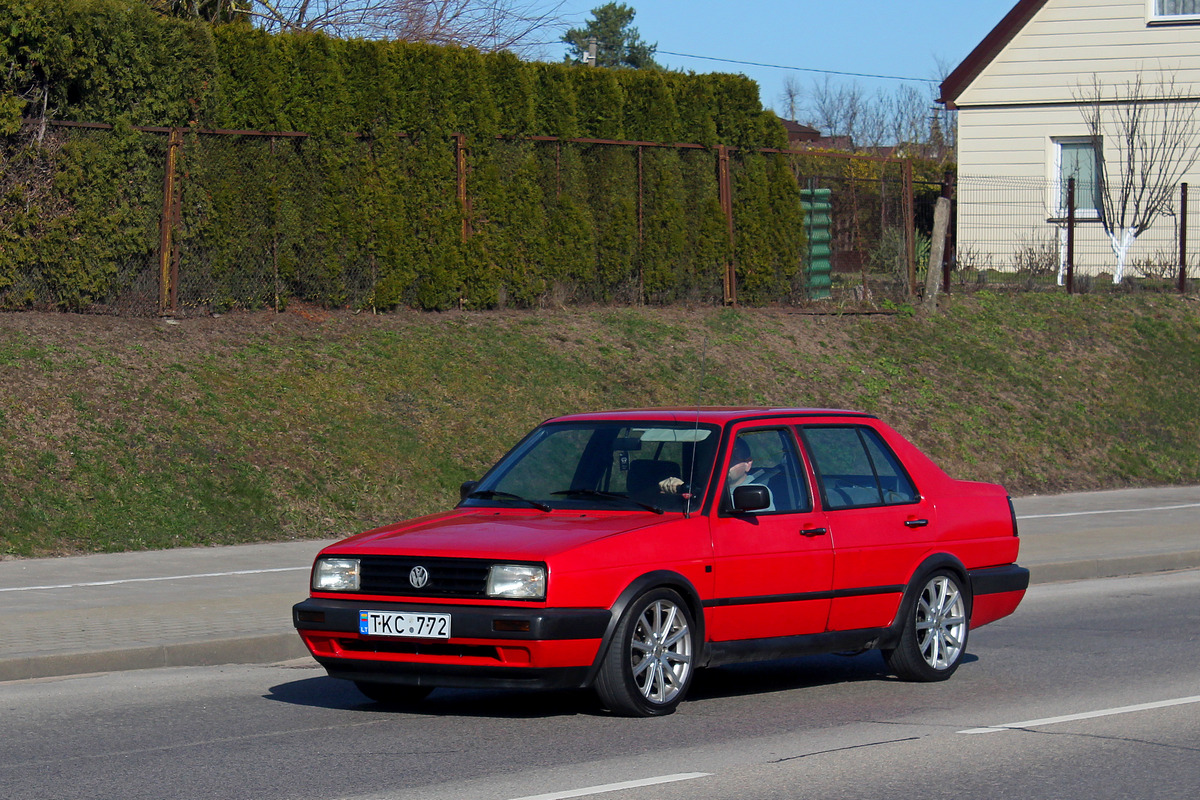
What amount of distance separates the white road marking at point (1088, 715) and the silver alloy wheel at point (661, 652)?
138 centimetres

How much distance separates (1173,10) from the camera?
29.0 meters

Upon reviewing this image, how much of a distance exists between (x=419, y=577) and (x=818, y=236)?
17621mm

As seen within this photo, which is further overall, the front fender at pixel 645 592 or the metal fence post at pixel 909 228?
the metal fence post at pixel 909 228

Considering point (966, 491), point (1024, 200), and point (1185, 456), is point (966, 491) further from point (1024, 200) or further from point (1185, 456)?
point (1024, 200)

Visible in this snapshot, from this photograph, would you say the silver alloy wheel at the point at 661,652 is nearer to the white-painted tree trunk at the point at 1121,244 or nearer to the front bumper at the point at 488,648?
the front bumper at the point at 488,648

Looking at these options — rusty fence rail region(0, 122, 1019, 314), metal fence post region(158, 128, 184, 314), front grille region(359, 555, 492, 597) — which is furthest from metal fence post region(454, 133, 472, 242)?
front grille region(359, 555, 492, 597)

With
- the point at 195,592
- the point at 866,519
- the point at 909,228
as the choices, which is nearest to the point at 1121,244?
the point at 909,228

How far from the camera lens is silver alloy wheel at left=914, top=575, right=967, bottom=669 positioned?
8.65m

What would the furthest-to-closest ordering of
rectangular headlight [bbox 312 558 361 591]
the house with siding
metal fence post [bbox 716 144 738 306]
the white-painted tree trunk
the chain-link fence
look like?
the house with siding, the white-painted tree trunk, the chain-link fence, metal fence post [bbox 716 144 738 306], rectangular headlight [bbox 312 558 361 591]

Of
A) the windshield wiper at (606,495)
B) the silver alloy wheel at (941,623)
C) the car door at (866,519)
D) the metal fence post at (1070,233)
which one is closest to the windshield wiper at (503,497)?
the windshield wiper at (606,495)

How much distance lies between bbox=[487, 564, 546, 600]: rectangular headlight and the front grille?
43 mm

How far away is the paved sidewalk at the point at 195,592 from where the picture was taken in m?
9.22

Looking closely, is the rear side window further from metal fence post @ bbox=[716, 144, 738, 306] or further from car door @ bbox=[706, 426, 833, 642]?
metal fence post @ bbox=[716, 144, 738, 306]

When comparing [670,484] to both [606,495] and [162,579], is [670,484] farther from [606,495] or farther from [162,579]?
[162,579]
